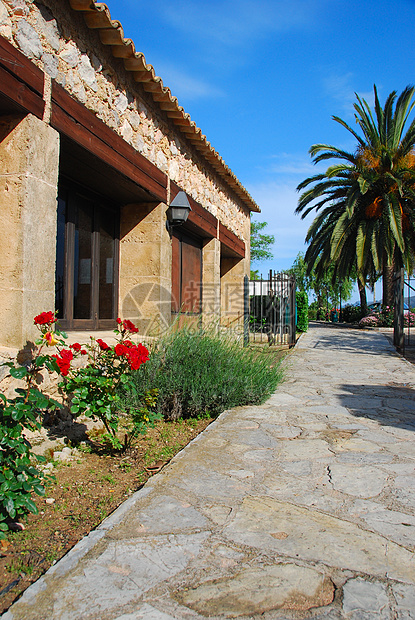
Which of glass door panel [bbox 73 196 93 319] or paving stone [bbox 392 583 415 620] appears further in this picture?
glass door panel [bbox 73 196 93 319]

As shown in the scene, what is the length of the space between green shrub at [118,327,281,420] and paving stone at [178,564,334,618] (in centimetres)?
253

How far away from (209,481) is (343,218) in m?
12.9

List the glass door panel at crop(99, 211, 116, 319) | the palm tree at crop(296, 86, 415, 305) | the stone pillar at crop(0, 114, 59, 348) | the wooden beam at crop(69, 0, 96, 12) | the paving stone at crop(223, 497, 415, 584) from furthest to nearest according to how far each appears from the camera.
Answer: the palm tree at crop(296, 86, 415, 305)
the glass door panel at crop(99, 211, 116, 319)
the wooden beam at crop(69, 0, 96, 12)
the stone pillar at crop(0, 114, 59, 348)
the paving stone at crop(223, 497, 415, 584)

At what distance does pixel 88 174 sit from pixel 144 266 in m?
1.33

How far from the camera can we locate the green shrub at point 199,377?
437 centimetres

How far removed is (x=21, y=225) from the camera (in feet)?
10.7

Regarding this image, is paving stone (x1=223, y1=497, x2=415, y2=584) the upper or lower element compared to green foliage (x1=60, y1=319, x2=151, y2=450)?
lower

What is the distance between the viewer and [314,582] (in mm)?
1751

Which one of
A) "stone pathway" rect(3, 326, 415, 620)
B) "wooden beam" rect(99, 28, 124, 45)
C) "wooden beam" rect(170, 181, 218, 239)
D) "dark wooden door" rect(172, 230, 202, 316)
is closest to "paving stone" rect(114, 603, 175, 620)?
"stone pathway" rect(3, 326, 415, 620)

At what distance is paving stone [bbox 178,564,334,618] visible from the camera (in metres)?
1.60

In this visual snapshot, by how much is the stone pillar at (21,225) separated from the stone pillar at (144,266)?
223 cm

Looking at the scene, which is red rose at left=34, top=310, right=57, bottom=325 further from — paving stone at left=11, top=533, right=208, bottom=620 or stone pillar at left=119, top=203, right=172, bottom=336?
stone pillar at left=119, top=203, right=172, bottom=336

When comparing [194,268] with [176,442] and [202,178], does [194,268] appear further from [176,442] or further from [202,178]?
[176,442]

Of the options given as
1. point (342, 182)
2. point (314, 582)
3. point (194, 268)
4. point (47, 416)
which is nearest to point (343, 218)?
point (342, 182)
